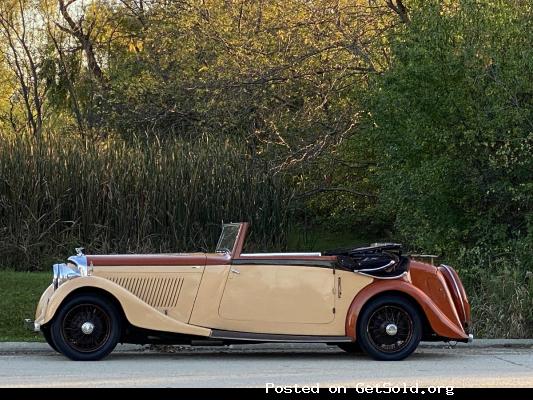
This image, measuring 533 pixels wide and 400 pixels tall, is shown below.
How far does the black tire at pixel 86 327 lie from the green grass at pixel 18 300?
7.56 feet

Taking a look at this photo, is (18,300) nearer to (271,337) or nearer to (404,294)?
(271,337)

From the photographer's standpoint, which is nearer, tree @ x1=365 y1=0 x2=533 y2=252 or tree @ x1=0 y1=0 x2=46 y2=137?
tree @ x1=365 y1=0 x2=533 y2=252

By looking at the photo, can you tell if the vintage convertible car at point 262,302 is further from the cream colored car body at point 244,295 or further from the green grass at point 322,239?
the green grass at point 322,239

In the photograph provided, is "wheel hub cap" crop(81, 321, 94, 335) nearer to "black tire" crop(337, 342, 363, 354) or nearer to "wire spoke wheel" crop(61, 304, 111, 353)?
"wire spoke wheel" crop(61, 304, 111, 353)

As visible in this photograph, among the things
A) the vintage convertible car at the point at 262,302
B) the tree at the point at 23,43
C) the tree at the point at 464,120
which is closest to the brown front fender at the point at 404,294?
the vintage convertible car at the point at 262,302

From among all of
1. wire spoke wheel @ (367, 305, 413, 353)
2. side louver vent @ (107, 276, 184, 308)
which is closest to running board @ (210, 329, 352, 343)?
wire spoke wheel @ (367, 305, 413, 353)

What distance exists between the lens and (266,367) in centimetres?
1023

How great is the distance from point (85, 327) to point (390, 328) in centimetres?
328

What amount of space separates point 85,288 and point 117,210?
902 cm

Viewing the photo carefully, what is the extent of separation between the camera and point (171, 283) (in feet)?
35.7

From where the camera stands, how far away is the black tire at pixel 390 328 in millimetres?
10878

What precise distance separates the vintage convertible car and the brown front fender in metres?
0.01

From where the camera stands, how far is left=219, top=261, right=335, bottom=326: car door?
1082 centimetres

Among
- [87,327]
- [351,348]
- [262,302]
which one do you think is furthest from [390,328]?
[87,327]
